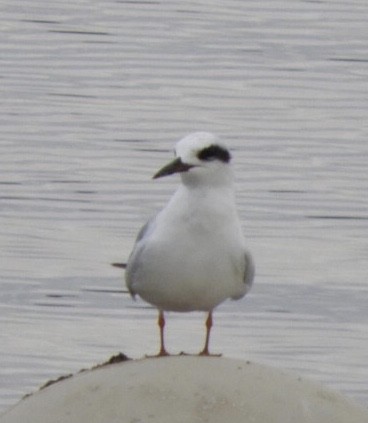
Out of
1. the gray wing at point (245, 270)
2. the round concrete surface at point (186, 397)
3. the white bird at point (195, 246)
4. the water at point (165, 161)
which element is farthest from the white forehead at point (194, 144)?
the water at point (165, 161)

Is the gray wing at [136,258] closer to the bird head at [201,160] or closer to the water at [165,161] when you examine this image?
the bird head at [201,160]

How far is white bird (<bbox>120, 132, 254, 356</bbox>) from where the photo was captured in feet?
32.1

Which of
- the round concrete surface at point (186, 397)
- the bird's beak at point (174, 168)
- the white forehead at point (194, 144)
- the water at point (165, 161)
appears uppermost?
the white forehead at point (194, 144)

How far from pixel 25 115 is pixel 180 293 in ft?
38.1

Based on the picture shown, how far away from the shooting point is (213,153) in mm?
10039

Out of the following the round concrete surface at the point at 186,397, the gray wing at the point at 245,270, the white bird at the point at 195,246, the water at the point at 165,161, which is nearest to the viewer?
the round concrete surface at the point at 186,397

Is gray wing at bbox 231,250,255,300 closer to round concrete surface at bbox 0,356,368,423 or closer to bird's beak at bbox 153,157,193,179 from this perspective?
bird's beak at bbox 153,157,193,179

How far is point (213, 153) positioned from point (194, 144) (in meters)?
0.12

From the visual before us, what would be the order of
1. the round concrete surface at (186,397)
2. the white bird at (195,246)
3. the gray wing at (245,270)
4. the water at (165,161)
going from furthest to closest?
the water at (165,161) < the gray wing at (245,270) < the white bird at (195,246) < the round concrete surface at (186,397)

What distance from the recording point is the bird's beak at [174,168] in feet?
32.2

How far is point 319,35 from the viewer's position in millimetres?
24766

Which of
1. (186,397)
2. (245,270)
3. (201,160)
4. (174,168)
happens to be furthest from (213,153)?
(186,397)

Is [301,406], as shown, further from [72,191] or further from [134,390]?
[72,191]

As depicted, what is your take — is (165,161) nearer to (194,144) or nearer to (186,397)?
Answer: (194,144)
